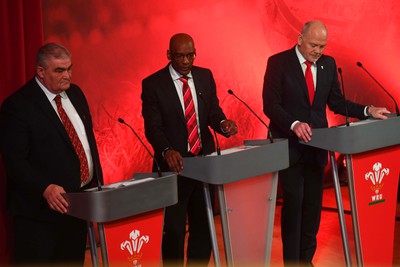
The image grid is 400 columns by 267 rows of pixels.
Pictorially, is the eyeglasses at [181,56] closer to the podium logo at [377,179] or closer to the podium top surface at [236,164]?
the podium top surface at [236,164]

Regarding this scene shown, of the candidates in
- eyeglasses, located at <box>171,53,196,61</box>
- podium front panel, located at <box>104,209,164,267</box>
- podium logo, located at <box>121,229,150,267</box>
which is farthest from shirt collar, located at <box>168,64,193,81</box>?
podium logo, located at <box>121,229,150,267</box>

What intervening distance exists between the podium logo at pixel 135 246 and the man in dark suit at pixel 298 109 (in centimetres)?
140

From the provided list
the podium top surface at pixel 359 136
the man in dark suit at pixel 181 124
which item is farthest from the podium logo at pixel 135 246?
the podium top surface at pixel 359 136

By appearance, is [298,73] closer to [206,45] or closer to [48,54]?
[48,54]

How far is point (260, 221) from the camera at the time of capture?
12.6ft

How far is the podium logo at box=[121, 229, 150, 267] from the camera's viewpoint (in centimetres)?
326

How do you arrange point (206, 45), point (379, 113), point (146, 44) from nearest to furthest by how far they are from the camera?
point (379, 113), point (146, 44), point (206, 45)

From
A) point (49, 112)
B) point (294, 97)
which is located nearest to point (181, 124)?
point (294, 97)

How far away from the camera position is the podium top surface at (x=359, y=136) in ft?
12.9

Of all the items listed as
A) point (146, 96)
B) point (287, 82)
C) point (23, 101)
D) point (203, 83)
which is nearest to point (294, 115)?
Result: point (287, 82)

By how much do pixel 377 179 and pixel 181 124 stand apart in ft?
3.81

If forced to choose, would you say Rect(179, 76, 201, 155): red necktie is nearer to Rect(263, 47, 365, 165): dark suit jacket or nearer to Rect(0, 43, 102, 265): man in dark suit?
Rect(263, 47, 365, 165): dark suit jacket

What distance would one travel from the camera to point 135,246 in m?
3.29

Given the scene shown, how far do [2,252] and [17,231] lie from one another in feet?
2.22
